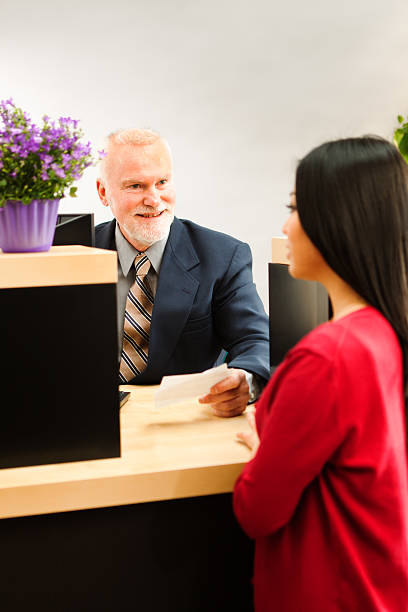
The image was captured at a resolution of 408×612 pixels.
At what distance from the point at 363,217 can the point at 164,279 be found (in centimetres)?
108

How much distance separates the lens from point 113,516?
118 cm

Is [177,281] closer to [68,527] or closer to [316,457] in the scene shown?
[68,527]

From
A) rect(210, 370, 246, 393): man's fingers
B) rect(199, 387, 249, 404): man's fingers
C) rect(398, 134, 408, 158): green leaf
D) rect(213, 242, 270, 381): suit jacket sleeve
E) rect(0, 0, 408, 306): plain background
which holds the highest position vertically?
rect(0, 0, 408, 306): plain background

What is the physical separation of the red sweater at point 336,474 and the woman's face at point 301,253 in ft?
0.34

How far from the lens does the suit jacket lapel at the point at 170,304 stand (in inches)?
75.4

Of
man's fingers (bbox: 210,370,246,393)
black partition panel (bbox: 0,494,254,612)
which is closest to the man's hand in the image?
man's fingers (bbox: 210,370,246,393)

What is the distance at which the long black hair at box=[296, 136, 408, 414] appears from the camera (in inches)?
37.2

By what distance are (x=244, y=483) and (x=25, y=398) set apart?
46 cm

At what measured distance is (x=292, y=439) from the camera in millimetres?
912

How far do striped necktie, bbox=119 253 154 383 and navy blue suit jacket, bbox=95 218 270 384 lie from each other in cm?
8

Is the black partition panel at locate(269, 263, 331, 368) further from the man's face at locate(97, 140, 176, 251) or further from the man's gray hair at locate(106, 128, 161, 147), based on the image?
the man's gray hair at locate(106, 128, 161, 147)

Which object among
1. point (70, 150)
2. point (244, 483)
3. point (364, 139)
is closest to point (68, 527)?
point (244, 483)

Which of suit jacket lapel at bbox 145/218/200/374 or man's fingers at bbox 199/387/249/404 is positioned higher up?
suit jacket lapel at bbox 145/218/200/374

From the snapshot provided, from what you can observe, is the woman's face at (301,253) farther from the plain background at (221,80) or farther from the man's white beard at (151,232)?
the plain background at (221,80)
